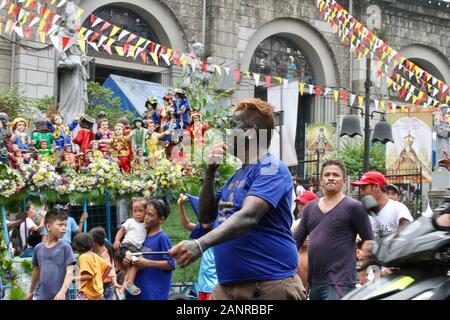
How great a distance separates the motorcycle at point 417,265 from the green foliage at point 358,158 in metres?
22.0

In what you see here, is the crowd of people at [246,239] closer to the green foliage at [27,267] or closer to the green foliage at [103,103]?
the green foliage at [27,267]

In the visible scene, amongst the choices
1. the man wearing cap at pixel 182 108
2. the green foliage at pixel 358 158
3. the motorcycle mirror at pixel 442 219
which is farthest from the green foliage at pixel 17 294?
the green foliage at pixel 358 158

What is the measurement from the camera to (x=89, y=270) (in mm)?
8789

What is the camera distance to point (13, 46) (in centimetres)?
2359

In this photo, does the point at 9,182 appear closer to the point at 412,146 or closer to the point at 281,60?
the point at 412,146

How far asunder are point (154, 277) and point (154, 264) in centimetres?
16

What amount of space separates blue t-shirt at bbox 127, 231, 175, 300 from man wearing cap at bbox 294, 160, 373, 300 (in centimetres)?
139

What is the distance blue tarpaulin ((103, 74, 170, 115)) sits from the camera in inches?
940

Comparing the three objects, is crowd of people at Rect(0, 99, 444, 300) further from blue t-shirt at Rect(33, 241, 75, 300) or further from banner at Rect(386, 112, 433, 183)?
banner at Rect(386, 112, 433, 183)

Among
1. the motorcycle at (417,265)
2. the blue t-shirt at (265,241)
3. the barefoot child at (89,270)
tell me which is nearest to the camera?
the motorcycle at (417,265)

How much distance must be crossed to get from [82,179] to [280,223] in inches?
234

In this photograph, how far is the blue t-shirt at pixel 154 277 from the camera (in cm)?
798

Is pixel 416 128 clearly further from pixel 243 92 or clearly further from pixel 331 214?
pixel 331 214
